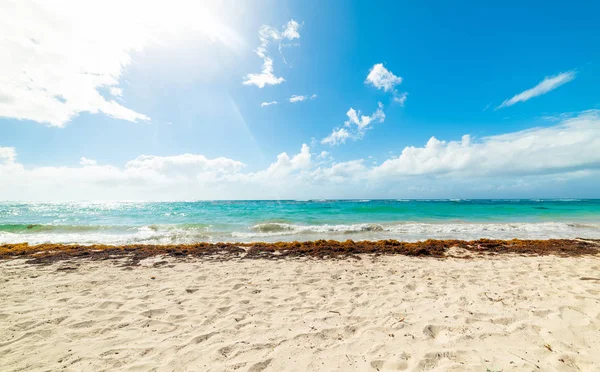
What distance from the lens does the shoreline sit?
8.98 meters

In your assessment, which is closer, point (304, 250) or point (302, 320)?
point (302, 320)

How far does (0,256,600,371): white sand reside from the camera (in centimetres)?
321

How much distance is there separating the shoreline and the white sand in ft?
6.84

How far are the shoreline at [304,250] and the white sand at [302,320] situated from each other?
6.84 feet

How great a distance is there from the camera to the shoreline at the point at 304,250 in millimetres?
8977

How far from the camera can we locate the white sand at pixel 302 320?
10.5 ft

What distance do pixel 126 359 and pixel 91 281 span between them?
4201 mm

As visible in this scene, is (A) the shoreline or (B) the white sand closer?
(B) the white sand

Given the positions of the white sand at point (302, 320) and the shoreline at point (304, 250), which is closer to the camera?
the white sand at point (302, 320)

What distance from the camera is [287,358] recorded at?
129 inches

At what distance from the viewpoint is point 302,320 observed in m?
4.23

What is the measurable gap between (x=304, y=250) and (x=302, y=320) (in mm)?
5650

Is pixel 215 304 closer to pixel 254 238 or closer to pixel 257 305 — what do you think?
pixel 257 305

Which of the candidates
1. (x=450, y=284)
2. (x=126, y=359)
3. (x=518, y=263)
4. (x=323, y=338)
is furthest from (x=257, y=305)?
(x=518, y=263)
